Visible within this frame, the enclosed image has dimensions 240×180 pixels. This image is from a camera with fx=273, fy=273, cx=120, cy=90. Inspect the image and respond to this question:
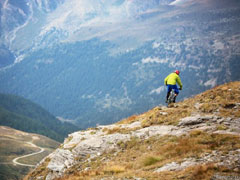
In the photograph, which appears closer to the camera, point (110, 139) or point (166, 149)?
point (166, 149)

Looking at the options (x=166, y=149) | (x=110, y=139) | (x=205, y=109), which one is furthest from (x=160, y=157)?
(x=205, y=109)

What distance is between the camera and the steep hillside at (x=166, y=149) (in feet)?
42.3

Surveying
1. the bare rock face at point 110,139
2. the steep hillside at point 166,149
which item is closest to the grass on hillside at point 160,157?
the steep hillside at point 166,149

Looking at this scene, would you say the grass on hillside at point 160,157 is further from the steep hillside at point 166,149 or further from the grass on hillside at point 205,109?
the grass on hillside at point 205,109

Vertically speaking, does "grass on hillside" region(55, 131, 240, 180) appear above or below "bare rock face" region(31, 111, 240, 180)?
below

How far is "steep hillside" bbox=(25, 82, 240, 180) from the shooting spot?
12.9 meters

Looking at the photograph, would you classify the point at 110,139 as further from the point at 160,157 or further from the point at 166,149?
the point at 160,157

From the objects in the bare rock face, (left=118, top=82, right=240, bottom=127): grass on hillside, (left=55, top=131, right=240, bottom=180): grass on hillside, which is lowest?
(left=55, top=131, right=240, bottom=180): grass on hillside

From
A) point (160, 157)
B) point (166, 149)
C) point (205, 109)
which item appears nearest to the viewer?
point (160, 157)

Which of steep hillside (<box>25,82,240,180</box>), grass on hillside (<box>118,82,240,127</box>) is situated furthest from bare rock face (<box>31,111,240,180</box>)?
grass on hillside (<box>118,82,240,127</box>)

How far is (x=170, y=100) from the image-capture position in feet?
90.5

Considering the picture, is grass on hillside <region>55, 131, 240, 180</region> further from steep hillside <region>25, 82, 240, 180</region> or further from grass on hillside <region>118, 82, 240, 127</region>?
grass on hillside <region>118, 82, 240, 127</region>

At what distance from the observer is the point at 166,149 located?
52.2ft

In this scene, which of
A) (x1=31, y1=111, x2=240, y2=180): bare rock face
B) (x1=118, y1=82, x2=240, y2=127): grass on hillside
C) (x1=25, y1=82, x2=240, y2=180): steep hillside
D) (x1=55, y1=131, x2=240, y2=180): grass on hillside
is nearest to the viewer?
(x1=55, y1=131, x2=240, y2=180): grass on hillside
